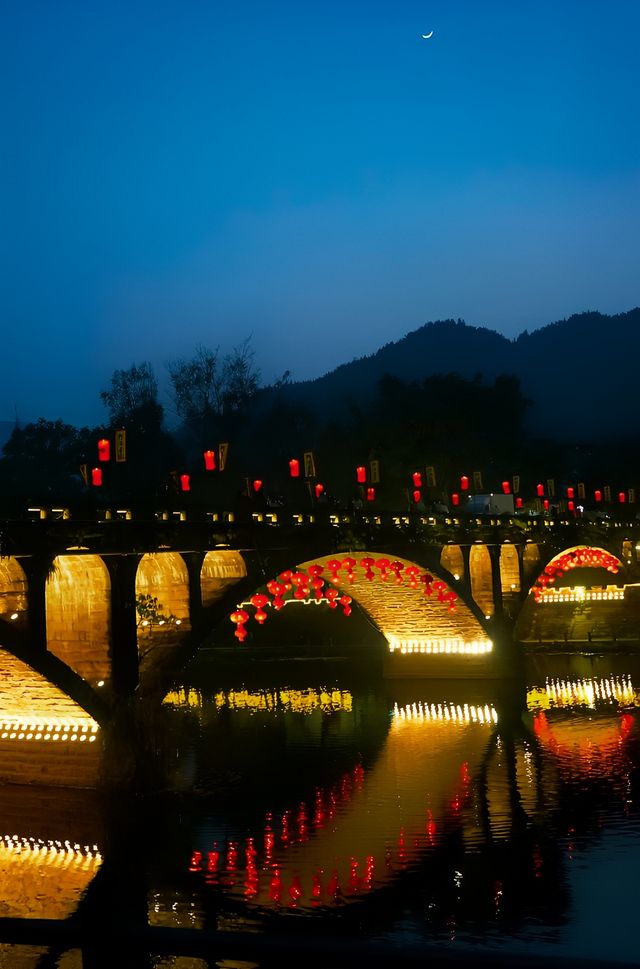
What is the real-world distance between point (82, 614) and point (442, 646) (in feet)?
79.6

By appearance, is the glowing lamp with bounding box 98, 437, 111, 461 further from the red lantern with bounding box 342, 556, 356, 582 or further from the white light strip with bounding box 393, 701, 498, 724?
the white light strip with bounding box 393, 701, 498, 724

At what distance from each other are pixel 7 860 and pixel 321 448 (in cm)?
4809

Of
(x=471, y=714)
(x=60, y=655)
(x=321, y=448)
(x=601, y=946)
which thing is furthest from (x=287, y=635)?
(x=601, y=946)

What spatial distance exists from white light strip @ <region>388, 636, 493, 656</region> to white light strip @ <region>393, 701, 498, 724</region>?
5.70 meters

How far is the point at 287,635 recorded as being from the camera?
2365 inches

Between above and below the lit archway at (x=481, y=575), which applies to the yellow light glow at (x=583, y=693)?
below

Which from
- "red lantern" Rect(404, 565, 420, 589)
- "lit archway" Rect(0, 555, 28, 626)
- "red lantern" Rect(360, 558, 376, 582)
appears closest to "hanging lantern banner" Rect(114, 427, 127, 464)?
"lit archway" Rect(0, 555, 28, 626)

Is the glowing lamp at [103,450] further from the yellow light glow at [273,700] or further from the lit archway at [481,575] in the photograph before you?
the lit archway at [481,575]

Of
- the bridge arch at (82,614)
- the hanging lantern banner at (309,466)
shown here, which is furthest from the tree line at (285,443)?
the bridge arch at (82,614)

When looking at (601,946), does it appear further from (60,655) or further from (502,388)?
(502,388)

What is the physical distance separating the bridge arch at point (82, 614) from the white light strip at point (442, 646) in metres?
23.7

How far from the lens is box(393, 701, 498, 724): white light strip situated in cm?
3658

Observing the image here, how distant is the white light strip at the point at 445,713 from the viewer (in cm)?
3658

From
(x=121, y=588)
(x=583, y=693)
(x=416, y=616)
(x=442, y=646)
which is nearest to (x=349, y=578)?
(x=416, y=616)
